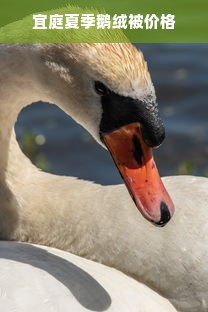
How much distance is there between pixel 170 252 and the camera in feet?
11.2

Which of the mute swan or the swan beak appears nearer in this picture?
the swan beak

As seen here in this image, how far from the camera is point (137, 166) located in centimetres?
303

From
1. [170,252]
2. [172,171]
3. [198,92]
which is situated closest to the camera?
[170,252]

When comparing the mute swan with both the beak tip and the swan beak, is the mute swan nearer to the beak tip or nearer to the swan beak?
the swan beak

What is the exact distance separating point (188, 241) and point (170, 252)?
2.9 inches

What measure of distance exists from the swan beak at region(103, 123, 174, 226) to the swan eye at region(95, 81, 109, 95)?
126 millimetres

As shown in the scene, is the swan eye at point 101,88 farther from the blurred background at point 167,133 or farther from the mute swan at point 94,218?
the blurred background at point 167,133

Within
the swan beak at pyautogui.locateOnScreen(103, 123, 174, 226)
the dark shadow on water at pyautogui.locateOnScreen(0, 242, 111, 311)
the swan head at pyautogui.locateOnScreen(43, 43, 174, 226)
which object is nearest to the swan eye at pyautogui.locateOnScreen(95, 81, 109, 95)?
the swan head at pyautogui.locateOnScreen(43, 43, 174, 226)

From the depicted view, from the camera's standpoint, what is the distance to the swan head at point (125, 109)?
290 centimetres

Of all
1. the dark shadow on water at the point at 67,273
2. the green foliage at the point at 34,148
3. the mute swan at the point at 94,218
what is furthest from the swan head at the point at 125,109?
the green foliage at the point at 34,148

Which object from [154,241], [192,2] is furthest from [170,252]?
[192,2]

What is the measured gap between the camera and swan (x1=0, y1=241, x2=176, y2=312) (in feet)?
9.61

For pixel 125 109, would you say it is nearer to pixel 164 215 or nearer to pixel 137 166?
pixel 137 166

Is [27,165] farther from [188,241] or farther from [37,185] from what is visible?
[188,241]
